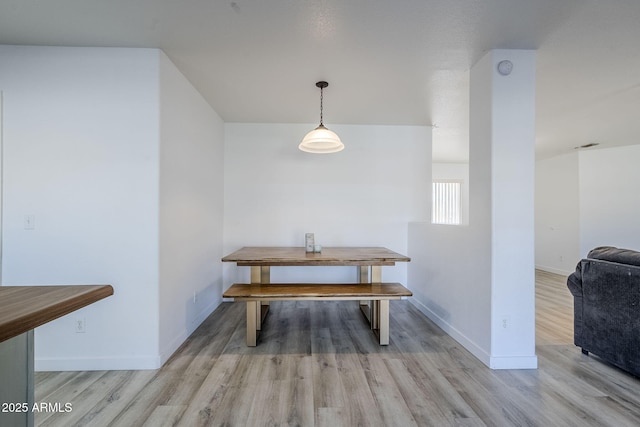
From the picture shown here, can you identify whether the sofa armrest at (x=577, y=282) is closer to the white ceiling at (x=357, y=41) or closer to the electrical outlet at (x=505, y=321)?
the electrical outlet at (x=505, y=321)

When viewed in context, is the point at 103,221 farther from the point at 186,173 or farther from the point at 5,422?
the point at 5,422

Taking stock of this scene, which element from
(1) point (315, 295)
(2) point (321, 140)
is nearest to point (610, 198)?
(2) point (321, 140)

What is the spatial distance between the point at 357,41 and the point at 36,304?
2.35 m

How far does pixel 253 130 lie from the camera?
3938 millimetres

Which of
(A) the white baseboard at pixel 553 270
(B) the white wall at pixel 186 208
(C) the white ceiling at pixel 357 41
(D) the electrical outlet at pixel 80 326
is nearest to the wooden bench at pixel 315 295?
(B) the white wall at pixel 186 208

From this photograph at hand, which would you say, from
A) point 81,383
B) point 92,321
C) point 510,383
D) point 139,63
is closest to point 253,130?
point 139,63

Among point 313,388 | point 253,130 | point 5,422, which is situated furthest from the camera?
point 253,130

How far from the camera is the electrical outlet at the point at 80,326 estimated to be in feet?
6.92

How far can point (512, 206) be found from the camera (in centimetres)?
217

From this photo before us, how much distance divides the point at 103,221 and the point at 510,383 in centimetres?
325

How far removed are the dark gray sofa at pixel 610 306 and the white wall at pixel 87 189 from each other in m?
3.49

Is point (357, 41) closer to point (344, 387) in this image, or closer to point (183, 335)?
point (344, 387)

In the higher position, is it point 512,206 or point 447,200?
point 447,200

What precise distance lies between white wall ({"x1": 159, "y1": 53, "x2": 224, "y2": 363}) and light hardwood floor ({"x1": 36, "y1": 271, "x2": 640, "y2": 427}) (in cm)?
38
